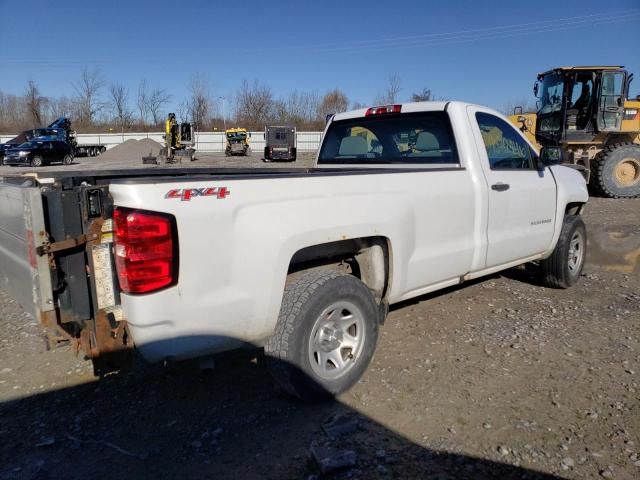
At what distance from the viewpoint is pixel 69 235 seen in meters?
2.49

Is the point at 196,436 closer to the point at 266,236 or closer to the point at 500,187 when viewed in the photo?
the point at 266,236

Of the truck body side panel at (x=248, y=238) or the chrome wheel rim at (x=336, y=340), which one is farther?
the chrome wheel rim at (x=336, y=340)

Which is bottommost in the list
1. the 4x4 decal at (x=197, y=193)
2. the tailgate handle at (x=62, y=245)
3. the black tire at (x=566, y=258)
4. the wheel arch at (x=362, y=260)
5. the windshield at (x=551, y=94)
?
the black tire at (x=566, y=258)

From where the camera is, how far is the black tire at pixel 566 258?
17.6 ft

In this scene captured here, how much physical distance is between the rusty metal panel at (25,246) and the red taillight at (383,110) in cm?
321

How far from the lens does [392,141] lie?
4.76 m

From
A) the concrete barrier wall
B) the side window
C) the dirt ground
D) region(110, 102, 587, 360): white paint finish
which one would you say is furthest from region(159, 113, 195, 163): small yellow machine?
region(110, 102, 587, 360): white paint finish

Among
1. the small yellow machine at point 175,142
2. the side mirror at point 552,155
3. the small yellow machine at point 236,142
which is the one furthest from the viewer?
the small yellow machine at point 236,142

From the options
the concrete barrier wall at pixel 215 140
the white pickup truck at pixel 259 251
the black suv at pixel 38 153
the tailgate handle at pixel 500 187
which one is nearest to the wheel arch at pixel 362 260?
the white pickup truck at pixel 259 251

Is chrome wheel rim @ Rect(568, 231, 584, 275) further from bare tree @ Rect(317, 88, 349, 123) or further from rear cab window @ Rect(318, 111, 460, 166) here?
bare tree @ Rect(317, 88, 349, 123)

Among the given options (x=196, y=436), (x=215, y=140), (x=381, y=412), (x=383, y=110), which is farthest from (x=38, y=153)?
(x=381, y=412)

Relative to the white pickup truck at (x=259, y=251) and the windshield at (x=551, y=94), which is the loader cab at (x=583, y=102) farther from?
the white pickup truck at (x=259, y=251)

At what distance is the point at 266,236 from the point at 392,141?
99.1 inches

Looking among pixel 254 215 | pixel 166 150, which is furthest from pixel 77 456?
pixel 166 150
